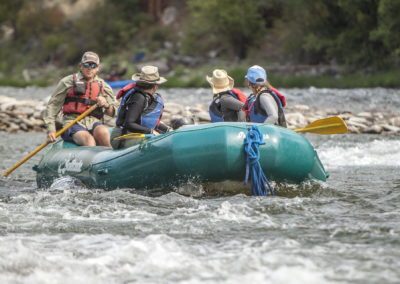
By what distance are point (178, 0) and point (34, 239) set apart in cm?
4182

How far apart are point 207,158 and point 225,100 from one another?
1195 mm

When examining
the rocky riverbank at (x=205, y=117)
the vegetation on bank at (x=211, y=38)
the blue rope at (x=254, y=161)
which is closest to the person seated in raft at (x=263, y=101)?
the blue rope at (x=254, y=161)

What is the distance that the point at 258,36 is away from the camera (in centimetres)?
3397

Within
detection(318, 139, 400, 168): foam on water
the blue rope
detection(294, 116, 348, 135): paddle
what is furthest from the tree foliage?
the blue rope

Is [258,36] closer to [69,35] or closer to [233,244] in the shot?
[69,35]

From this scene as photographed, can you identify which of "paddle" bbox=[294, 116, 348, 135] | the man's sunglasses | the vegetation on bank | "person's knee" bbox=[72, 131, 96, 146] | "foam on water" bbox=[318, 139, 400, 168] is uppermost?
the vegetation on bank

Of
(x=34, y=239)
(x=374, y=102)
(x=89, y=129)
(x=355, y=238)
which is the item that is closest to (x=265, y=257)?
Answer: (x=355, y=238)

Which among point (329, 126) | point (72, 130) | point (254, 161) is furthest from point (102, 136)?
point (329, 126)

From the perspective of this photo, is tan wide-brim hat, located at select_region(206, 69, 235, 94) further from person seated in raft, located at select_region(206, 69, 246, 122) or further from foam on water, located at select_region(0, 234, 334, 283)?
foam on water, located at select_region(0, 234, 334, 283)

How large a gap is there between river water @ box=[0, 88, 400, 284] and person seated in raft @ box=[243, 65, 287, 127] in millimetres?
728

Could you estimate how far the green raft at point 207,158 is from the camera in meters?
5.63

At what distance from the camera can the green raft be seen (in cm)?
563

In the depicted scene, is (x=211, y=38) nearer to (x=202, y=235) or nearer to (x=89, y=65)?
(x=89, y=65)

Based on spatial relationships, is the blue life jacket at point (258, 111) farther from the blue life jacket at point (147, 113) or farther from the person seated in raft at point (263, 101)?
the blue life jacket at point (147, 113)
